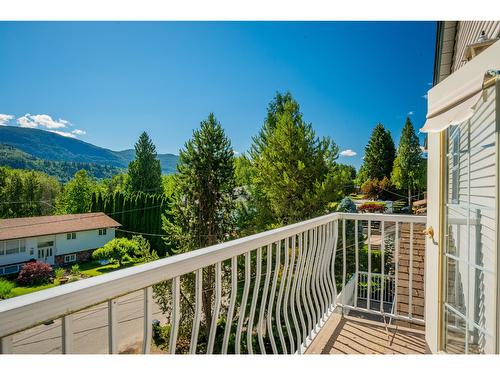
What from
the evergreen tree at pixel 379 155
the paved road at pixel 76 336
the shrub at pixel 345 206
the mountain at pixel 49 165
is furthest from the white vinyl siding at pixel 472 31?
the mountain at pixel 49 165

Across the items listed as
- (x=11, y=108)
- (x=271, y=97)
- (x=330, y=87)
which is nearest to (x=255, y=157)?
(x=271, y=97)

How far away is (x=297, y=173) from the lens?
475 inches

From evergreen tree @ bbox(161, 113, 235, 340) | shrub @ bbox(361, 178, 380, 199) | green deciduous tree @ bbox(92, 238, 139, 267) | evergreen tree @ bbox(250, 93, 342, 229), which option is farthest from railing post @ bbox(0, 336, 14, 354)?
shrub @ bbox(361, 178, 380, 199)

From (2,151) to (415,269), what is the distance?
37123 millimetres

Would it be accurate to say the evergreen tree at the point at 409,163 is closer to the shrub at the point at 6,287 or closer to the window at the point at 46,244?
the window at the point at 46,244

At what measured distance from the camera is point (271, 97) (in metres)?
17.6

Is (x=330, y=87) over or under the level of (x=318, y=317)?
over

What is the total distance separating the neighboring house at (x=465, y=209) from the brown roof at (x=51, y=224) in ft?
75.6

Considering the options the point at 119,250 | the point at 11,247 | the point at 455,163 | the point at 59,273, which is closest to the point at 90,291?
the point at 455,163

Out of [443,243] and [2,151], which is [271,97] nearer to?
[443,243]

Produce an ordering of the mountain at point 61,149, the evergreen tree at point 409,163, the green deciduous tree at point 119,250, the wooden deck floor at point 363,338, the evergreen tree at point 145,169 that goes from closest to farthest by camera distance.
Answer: the wooden deck floor at point 363,338, the evergreen tree at point 409,163, the green deciduous tree at point 119,250, the evergreen tree at point 145,169, the mountain at point 61,149

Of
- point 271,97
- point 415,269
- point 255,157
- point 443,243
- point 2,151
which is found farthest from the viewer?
point 2,151

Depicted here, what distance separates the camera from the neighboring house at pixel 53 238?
20.5 metres

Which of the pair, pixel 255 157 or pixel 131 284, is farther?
pixel 255 157
